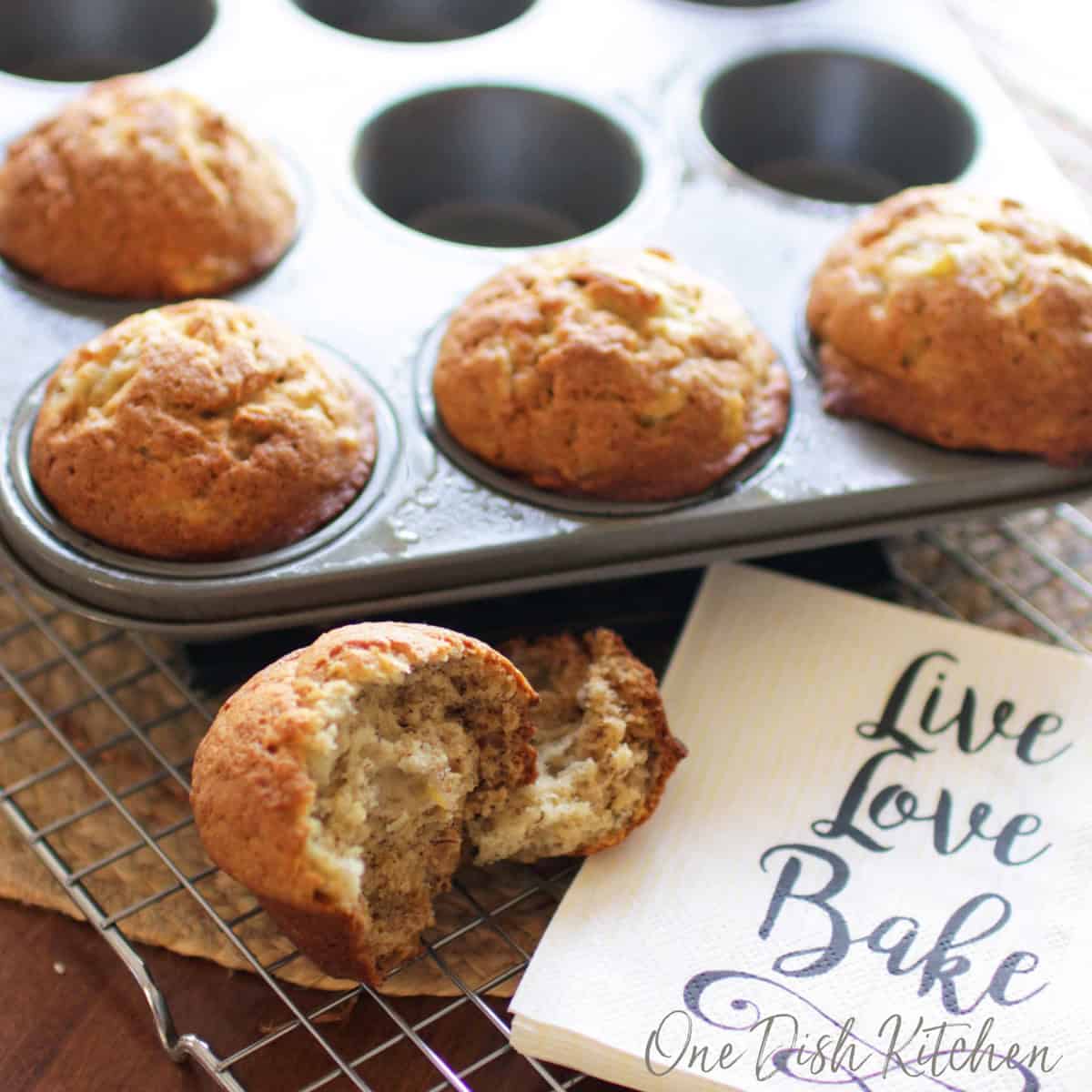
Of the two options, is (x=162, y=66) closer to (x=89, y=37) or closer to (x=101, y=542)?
(x=89, y=37)

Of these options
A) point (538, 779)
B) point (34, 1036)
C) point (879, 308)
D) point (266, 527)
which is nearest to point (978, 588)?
point (879, 308)

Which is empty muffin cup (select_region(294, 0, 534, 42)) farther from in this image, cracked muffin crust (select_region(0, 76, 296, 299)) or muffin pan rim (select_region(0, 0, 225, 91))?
cracked muffin crust (select_region(0, 76, 296, 299))

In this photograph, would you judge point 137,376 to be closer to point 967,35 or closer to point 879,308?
point 879,308

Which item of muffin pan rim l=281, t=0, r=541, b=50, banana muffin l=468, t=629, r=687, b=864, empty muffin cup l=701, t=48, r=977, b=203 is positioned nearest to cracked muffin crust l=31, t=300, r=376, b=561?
banana muffin l=468, t=629, r=687, b=864

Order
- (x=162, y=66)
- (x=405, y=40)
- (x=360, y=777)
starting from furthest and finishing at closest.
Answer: (x=405, y=40) → (x=162, y=66) → (x=360, y=777)

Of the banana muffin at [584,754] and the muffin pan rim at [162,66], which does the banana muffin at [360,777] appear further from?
the muffin pan rim at [162,66]

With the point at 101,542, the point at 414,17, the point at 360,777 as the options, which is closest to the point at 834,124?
the point at 414,17
